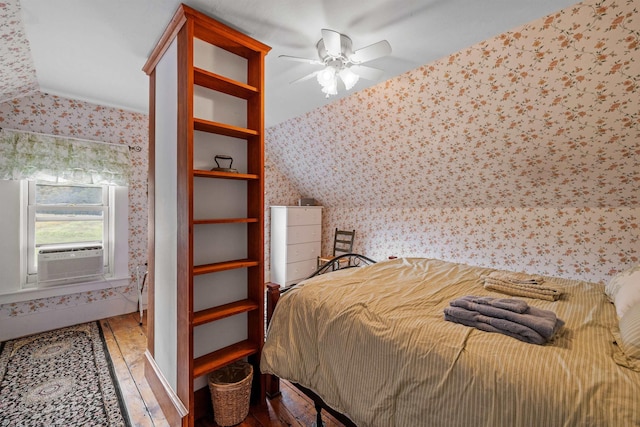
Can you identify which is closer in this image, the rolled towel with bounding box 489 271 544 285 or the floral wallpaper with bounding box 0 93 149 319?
the rolled towel with bounding box 489 271 544 285

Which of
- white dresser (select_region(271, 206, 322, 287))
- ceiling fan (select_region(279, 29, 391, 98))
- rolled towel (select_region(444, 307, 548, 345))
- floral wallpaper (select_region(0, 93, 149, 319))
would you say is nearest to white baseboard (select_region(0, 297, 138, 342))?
floral wallpaper (select_region(0, 93, 149, 319))

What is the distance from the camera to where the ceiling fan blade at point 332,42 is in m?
1.72

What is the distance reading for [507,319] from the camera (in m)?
1.29

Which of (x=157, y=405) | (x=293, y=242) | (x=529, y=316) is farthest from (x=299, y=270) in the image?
(x=529, y=316)

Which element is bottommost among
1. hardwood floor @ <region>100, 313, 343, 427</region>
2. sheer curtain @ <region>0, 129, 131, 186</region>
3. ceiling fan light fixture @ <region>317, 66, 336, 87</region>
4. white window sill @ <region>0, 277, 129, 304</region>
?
hardwood floor @ <region>100, 313, 343, 427</region>

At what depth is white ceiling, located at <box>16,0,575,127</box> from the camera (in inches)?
66.5

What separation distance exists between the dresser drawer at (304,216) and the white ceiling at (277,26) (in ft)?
7.94

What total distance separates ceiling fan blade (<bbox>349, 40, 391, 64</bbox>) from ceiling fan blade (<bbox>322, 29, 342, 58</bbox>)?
0.39 feet

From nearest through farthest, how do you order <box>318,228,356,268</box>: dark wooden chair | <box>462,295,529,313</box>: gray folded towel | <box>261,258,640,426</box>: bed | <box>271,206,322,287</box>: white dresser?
<box>261,258,640,426</box>: bed < <box>462,295,529,313</box>: gray folded towel < <box>271,206,322,287</box>: white dresser < <box>318,228,356,268</box>: dark wooden chair

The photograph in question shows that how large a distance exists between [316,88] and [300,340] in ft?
7.81

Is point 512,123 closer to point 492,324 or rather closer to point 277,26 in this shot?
point 492,324

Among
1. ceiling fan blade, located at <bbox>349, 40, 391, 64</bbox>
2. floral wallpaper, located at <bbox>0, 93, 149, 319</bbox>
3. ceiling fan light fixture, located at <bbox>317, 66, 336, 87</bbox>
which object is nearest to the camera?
ceiling fan blade, located at <bbox>349, 40, 391, 64</bbox>

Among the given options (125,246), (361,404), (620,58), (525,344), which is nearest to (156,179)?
(125,246)

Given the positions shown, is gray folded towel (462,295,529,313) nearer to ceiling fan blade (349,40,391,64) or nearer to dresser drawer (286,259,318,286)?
ceiling fan blade (349,40,391,64)
